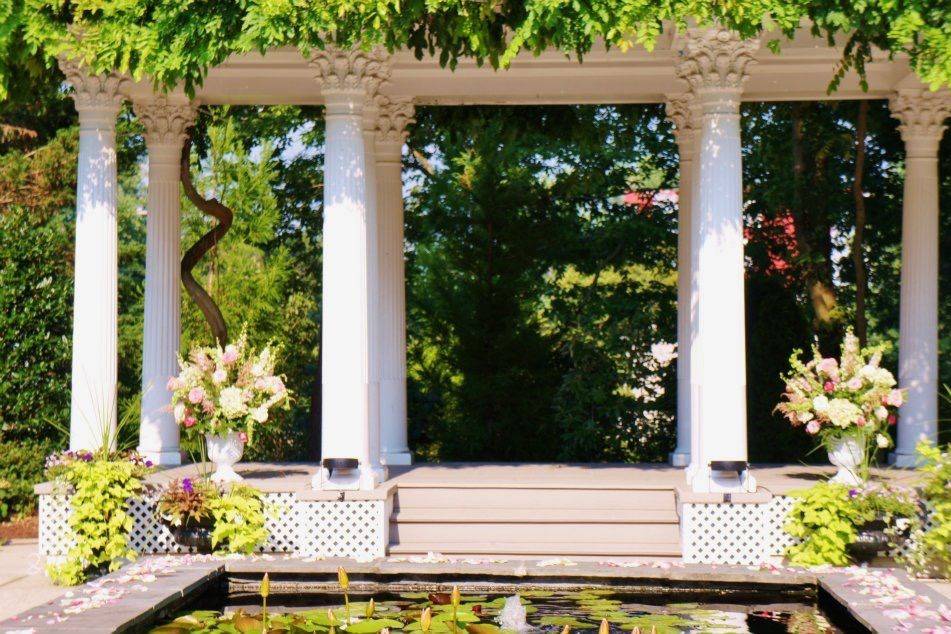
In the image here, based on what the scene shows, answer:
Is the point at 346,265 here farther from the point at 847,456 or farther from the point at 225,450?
the point at 847,456

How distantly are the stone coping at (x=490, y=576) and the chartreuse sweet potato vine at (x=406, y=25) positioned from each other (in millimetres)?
4689

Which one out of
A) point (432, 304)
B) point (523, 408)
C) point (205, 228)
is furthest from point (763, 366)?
point (205, 228)

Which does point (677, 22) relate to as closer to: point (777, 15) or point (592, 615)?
point (777, 15)

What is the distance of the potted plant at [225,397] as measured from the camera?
44.7ft

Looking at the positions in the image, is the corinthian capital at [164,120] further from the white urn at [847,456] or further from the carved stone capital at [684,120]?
the white urn at [847,456]

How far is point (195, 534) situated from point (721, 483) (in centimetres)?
553

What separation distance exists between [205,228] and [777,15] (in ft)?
49.9

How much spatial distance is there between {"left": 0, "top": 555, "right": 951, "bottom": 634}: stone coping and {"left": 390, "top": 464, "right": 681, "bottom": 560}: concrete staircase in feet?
2.77

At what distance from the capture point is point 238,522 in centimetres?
1273

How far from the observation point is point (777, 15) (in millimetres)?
11531

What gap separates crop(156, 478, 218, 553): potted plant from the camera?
12.8 metres

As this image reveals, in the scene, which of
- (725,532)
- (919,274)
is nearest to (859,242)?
(919,274)

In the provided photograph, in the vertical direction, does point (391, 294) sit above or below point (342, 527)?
above

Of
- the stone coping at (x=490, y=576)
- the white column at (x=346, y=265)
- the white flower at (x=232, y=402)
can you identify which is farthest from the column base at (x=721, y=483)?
the white flower at (x=232, y=402)
